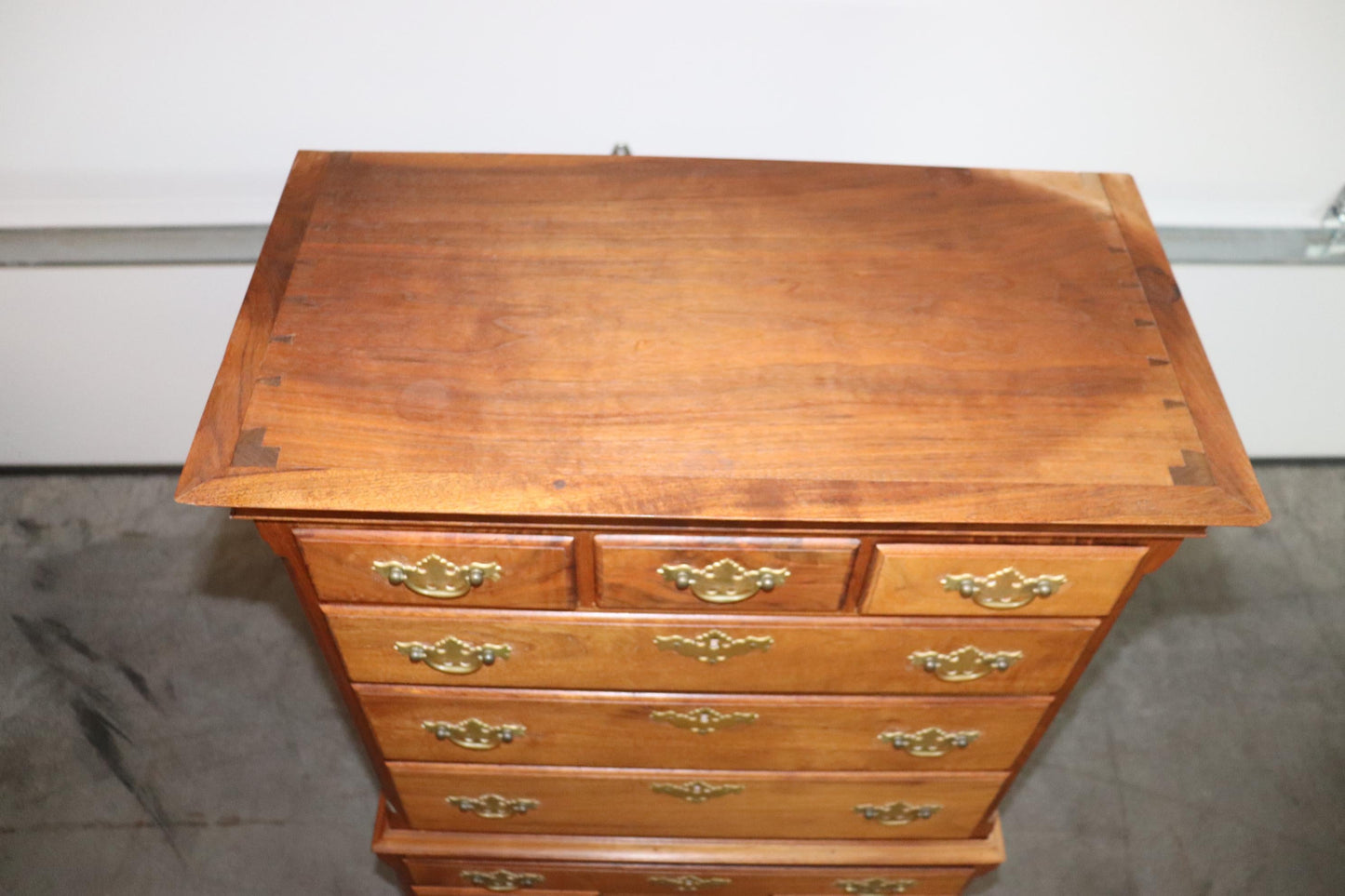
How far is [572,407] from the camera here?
1.14 m

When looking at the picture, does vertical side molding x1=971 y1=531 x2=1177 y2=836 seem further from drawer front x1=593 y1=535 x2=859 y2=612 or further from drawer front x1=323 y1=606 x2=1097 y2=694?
drawer front x1=593 y1=535 x2=859 y2=612

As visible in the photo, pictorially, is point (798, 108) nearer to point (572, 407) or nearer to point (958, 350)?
point (958, 350)

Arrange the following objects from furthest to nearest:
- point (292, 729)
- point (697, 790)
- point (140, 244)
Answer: point (292, 729), point (140, 244), point (697, 790)

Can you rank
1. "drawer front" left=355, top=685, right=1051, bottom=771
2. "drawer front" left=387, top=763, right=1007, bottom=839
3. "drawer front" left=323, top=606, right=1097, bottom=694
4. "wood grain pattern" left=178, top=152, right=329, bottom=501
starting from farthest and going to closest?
"drawer front" left=387, top=763, right=1007, bottom=839 < "drawer front" left=355, top=685, right=1051, bottom=771 < "drawer front" left=323, top=606, right=1097, bottom=694 < "wood grain pattern" left=178, top=152, right=329, bottom=501

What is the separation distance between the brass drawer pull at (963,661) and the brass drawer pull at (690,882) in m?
0.66

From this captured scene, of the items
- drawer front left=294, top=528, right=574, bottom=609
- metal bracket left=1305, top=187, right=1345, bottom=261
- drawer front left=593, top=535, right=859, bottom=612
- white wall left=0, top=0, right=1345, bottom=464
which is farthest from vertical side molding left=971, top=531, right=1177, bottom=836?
metal bracket left=1305, top=187, right=1345, bottom=261

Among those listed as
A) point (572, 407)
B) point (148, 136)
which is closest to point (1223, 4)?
point (572, 407)

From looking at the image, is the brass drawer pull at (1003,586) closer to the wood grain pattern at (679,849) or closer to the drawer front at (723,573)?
the drawer front at (723,573)

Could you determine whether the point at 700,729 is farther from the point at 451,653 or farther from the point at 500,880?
the point at 500,880

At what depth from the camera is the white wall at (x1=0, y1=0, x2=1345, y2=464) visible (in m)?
1.58

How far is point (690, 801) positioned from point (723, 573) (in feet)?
1.89

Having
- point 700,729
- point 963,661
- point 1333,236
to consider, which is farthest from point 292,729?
point 1333,236

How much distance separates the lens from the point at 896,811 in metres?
1.58

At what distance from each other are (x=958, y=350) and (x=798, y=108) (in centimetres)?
67
